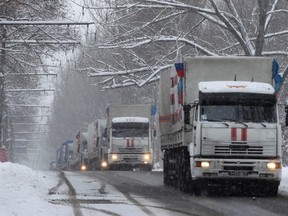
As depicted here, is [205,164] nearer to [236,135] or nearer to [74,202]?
[236,135]

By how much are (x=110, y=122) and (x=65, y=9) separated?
12.1 m

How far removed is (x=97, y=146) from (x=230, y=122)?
31925mm

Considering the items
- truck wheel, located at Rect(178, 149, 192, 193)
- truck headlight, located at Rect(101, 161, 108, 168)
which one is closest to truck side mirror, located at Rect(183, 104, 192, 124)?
truck wheel, located at Rect(178, 149, 192, 193)

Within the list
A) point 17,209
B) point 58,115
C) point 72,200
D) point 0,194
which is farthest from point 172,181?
point 58,115

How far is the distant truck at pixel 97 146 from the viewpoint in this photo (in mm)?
46125

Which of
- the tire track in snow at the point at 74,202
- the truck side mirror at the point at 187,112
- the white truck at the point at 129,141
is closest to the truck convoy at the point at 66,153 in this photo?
the white truck at the point at 129,141

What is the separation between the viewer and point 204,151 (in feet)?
62.8

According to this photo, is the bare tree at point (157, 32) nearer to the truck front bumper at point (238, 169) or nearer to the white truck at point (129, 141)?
the white truck at point (129, 141)

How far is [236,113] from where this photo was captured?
19266mm

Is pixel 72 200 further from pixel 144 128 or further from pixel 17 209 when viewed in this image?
pixel 144 128

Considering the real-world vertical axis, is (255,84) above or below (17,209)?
above

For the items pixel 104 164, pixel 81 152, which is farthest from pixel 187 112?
pixel 81 152

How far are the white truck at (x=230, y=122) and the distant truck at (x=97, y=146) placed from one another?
76.8 feet

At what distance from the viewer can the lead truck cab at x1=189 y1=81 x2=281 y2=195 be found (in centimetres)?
1898
